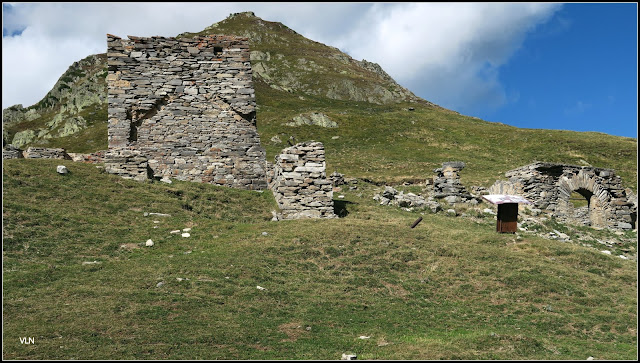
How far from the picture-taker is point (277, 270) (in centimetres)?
1329

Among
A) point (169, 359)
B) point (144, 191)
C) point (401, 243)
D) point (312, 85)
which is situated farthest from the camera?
point (312, 85)

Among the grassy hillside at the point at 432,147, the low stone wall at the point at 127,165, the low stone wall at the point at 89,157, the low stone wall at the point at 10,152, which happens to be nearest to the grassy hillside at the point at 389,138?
the grassy hillside at the point at 432,147

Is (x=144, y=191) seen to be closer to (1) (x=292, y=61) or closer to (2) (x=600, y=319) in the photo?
(2) (x=600, y=319)

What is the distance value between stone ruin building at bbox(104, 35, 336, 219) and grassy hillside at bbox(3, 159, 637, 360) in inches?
197

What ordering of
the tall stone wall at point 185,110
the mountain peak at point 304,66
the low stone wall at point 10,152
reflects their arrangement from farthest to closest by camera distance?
the mountain peak at point 304,66
the low stone wall at point 10,152
the tall stone wall at point 185,110

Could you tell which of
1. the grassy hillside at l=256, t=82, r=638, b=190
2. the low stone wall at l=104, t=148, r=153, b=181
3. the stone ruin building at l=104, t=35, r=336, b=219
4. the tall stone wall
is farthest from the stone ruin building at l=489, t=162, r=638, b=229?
the low stone wall at l=104, t=148, r=153, b=181

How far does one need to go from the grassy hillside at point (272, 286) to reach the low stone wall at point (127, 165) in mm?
1094

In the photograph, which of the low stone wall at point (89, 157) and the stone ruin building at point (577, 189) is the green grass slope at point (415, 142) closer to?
the stone ruin building at point (577, 189)

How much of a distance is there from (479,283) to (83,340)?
9.84 m

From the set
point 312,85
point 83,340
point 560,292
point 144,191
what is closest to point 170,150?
point 144,191

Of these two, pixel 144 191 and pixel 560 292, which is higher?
pixel 144 191

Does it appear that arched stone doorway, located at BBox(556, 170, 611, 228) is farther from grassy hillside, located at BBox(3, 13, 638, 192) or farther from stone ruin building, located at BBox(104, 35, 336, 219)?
stone ruin building, located at BBox(104, 35, 336, 219)

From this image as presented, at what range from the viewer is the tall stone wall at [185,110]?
80.2 feet

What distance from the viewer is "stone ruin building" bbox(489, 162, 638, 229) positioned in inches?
1051
